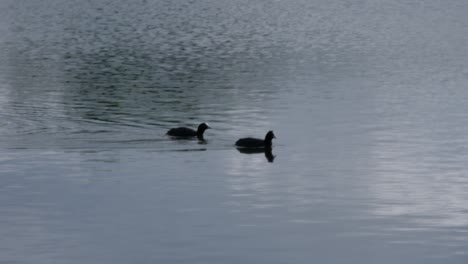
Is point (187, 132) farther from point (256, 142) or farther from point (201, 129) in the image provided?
point (256, 142)

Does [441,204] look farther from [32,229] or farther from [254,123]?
[254,123]

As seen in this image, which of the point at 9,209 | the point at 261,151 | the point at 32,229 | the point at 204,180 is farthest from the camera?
the point at 261,151

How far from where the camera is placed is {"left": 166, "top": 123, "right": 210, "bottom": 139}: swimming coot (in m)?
40.9

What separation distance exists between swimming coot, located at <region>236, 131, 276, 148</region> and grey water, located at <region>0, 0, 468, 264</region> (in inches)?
26.0

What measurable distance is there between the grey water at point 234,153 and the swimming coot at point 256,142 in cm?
66

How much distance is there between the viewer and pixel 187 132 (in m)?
40.9

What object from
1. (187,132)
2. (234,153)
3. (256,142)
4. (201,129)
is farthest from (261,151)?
(187,132)

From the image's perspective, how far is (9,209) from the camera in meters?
28.3

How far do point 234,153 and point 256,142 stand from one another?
1031 millimetres

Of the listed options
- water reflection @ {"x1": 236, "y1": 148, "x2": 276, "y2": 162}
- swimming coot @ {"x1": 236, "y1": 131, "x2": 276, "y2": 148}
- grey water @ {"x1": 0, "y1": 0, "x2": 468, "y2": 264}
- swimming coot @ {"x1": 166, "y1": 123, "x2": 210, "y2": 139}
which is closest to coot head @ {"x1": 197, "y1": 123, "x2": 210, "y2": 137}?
swimming coot @ {"x1": 166, "y1": 123, "x2": 210, "y2": 139}

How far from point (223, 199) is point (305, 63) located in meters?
42.5

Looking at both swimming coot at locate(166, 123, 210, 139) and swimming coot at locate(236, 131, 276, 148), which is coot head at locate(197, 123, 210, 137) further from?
swimming coot at locate(236, 131, 276, 148)

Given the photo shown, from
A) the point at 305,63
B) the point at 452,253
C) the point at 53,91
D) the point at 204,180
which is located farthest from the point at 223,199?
the point at 305,63

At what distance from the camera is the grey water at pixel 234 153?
25234mm
